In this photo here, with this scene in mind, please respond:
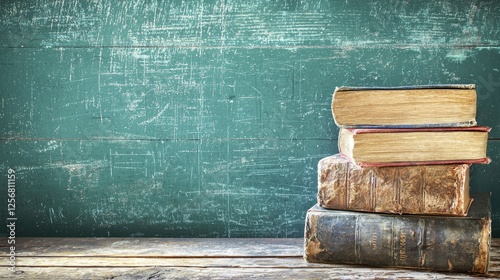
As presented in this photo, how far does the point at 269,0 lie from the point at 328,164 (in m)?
0.54

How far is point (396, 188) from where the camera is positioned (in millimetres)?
1502

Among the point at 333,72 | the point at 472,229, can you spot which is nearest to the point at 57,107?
the point at 333,72

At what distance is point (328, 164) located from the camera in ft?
5.14

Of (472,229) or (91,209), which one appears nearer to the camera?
(472,229)

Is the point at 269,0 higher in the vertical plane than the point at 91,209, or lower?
higher

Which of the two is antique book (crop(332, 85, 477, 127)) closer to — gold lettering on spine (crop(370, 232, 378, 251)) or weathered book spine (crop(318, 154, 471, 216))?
weathered book spine (crop(318, 154, 471, 216))

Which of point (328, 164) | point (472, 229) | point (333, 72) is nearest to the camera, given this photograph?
point (472, 229)

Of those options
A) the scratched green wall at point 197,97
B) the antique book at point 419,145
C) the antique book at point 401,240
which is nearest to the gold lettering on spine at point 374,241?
the antique book at point 401,240

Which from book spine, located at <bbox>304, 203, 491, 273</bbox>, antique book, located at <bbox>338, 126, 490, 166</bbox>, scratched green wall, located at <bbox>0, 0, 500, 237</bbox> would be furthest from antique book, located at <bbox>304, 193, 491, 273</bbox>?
scratched green wall, located at <bbox>0, 0, 500, 237</bbox>

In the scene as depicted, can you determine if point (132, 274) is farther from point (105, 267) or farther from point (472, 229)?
point (472, 229)

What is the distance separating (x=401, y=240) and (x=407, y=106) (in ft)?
1.02

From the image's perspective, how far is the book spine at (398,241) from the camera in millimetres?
1443

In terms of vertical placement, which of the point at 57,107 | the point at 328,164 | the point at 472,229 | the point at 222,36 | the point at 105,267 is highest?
the point at 222,36

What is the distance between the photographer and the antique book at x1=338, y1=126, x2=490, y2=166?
1472 mm
